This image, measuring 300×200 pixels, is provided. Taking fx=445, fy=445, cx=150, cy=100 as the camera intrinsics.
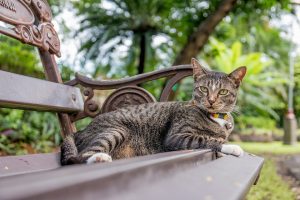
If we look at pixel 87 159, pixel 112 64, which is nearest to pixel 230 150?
pixel 87 159

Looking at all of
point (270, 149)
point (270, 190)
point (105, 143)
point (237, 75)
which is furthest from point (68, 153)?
point (270, 149)

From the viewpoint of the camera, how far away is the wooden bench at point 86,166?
1.47 ft

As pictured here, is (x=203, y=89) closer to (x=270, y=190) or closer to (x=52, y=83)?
(x=52, y=83)

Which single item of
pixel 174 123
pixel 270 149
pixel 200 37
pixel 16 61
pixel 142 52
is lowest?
pixel 270 149

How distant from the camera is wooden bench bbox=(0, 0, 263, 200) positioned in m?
0.45

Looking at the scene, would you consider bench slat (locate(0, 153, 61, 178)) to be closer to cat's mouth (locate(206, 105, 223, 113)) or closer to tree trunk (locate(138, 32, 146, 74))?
cat's mouth (locate(206, 105, 223, 113))

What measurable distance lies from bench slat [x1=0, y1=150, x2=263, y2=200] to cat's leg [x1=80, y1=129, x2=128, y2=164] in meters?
0.81

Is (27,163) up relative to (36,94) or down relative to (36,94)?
down

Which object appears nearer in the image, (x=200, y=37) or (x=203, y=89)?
(x=203, y=89)

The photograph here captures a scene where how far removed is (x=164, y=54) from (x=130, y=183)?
10.1m

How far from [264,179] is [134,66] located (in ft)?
20.2

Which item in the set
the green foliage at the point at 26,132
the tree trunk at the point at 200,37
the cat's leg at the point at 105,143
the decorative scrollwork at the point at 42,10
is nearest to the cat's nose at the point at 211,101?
the cat's leg at the point at 105,143

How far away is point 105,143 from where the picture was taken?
1.90 metres

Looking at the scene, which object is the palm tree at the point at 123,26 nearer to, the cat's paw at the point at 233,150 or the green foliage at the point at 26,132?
the green foliage at the point at 26,132
